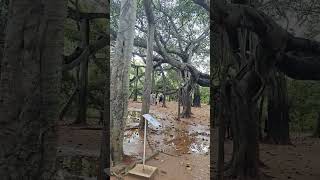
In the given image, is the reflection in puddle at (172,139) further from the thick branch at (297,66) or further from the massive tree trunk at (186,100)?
the thick branch at (297,66)

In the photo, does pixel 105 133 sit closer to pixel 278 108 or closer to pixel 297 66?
pixel 278 108

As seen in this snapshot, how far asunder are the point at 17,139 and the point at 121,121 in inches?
203

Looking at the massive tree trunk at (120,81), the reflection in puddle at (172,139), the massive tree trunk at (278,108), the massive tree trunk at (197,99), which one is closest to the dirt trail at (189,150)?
the reflection in puddle at (172,139)

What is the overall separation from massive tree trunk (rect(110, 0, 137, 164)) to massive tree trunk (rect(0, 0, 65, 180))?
507cm

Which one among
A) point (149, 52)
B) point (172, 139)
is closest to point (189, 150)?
point (172, 139)

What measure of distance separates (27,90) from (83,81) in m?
0.83

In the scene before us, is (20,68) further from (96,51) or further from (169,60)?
(169,60)

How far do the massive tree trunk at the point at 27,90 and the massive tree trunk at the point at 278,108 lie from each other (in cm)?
196

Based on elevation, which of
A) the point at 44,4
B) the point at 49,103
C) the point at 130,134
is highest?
the point at 44,4

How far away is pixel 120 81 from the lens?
7641 mm

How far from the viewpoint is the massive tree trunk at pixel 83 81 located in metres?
3.20

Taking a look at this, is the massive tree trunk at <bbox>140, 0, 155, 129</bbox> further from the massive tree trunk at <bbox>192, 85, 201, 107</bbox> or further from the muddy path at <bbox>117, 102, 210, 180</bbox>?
the massive tree trunk at <bbox>192, 85, 201, 107</bbox>

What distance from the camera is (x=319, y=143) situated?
3020mm

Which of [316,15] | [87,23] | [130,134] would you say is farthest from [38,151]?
[130,134]
